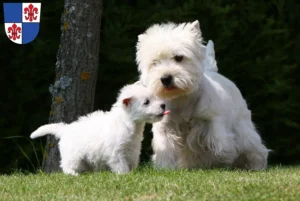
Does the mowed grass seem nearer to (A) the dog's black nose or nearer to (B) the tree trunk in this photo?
(A) the dog's black nose

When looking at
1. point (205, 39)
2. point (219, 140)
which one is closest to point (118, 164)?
point (219, 140)

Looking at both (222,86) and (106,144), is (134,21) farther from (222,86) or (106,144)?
(106,144)

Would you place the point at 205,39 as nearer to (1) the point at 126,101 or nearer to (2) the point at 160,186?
(1) the point at 126,101

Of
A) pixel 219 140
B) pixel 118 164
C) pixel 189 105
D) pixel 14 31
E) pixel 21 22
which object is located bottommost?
pixel 118 164

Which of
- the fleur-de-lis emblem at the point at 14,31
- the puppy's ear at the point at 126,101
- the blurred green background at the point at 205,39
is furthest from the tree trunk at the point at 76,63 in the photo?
the puppy's ear at the point at 126,101

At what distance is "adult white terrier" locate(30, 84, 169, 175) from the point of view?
311 inches

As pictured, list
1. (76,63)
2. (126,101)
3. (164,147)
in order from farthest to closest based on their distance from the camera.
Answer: (76,63) < (164,147) < (126,101)

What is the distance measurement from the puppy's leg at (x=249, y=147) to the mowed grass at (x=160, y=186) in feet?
3.21

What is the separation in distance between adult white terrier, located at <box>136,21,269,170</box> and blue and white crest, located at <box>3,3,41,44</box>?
7.56 ft

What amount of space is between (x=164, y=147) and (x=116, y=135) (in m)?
0.71

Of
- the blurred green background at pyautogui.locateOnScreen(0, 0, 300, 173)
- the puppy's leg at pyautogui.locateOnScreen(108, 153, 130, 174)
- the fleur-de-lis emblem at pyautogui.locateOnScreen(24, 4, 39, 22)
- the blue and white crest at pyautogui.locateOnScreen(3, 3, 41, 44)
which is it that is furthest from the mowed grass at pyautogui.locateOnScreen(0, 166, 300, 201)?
the blurred green background at pyautogui.locateOnScreen(0, 0, 300, 173)

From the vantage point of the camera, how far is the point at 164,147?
332 inches

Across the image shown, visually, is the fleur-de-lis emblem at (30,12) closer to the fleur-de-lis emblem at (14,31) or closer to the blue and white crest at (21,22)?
the blue and white crest at (21,22)

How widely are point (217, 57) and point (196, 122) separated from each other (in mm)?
3899
